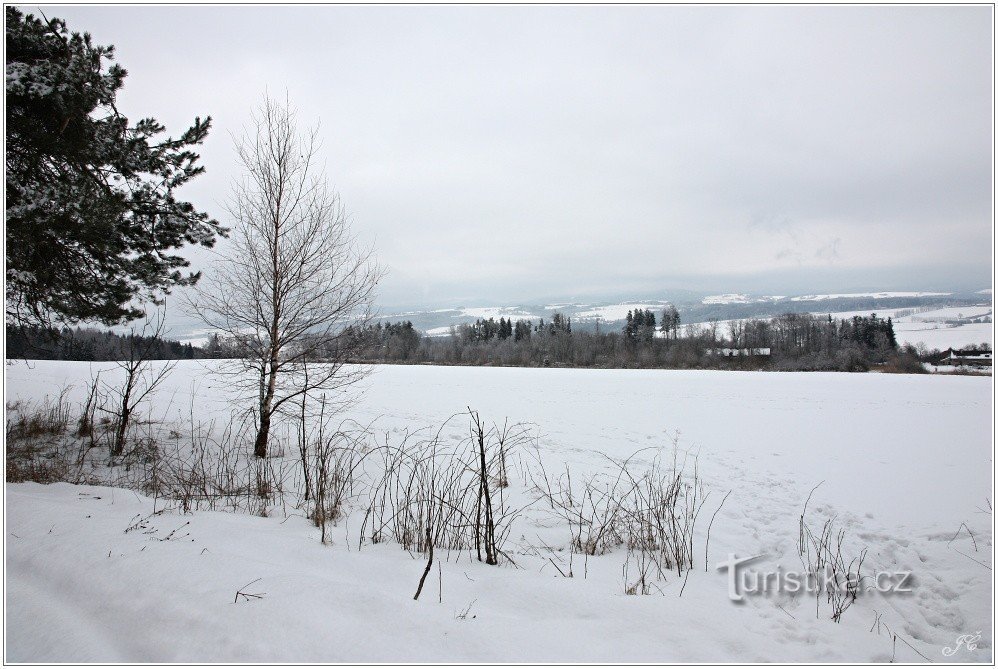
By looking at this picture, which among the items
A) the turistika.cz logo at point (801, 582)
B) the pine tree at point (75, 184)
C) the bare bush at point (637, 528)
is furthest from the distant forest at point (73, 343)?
the turistika.cz logo at point (801, 582)

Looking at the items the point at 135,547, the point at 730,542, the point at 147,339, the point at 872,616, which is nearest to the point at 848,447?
the point at 730,542

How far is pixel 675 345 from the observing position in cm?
7150

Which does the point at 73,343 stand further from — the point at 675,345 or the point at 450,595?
the point at 675,345

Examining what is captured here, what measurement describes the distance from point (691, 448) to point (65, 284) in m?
13.1

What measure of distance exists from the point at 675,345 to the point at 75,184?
243 ft

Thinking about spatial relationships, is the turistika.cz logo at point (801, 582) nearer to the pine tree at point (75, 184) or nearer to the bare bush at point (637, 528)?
the bare bush at point (637, 528)

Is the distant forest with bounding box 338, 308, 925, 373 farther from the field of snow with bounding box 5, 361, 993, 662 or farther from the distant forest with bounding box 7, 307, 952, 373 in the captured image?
the field of snow with bounding box 5, 361, 993, 662

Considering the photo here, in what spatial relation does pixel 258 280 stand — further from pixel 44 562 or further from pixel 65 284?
pixel 44 562

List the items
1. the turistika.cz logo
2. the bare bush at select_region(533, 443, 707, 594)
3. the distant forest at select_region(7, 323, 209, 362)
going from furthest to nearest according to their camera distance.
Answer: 1. the distant forest at select_region(7, 323, 209, 362)
2. the bare bush at select_region(533, 443, 707, 594)
3. the turistika.cz logo

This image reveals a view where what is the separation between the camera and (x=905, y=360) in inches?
1836

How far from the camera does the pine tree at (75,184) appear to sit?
5.43m

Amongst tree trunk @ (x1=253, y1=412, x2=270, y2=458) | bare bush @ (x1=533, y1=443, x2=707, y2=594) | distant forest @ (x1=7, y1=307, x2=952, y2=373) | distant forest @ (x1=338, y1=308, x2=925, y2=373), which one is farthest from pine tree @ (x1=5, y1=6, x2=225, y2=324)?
distant forest @ (x1=338, y1=308, x2=925, y2=373)

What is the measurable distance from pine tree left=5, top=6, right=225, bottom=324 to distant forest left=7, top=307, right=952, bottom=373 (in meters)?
34.5

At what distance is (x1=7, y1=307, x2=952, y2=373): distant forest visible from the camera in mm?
55938
